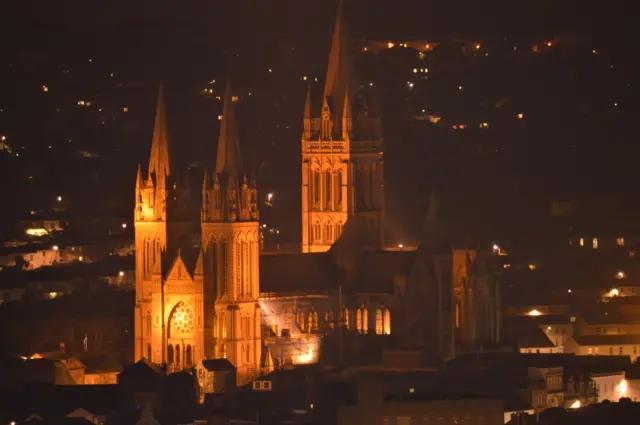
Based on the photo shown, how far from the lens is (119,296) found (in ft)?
437

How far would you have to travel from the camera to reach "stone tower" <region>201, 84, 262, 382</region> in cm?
11400

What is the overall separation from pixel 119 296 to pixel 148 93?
66.8 meters

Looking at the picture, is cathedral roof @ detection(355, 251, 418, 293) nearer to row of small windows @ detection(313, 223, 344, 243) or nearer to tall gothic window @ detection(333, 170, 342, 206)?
row of small windows @ detection(313, 223, 344, 243)

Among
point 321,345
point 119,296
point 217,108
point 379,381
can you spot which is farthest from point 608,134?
point 379,381

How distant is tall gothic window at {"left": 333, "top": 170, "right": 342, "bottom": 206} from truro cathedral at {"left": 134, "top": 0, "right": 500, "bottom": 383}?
0.03 meters

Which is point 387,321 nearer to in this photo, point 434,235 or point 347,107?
point 434,235

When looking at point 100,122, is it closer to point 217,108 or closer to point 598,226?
point 217,108

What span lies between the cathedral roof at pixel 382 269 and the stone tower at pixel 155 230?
6235mm

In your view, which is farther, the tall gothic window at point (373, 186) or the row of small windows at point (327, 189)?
the tall gothic window at point (373, 186)

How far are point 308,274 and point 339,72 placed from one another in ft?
29.6

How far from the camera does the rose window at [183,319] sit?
11481cm

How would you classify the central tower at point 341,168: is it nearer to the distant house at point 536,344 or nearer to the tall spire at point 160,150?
the distant house at point 536,344

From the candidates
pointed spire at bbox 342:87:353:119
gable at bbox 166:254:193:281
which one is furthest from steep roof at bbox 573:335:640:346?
gable at bbox 166:254:193:281

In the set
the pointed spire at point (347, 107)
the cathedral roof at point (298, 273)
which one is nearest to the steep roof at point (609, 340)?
the pointed spire at point (347, 107)
